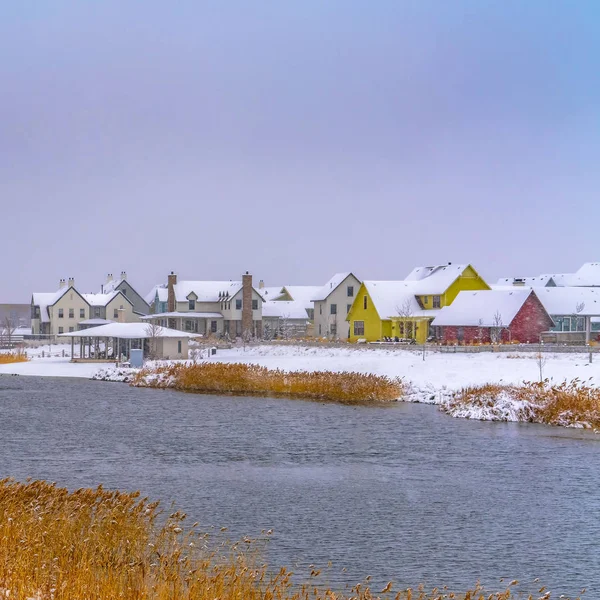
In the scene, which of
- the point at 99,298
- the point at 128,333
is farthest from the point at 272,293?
the point at 128,333

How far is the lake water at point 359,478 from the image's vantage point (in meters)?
17.6

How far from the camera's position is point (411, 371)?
54.1 m

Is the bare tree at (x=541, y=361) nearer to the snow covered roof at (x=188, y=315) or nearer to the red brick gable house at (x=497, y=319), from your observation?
the red brick gable house at (x=497, y=319)

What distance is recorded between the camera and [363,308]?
290 ft

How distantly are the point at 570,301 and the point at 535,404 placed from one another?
4533cm

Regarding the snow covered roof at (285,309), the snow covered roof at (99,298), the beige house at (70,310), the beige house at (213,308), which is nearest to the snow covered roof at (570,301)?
the beige house at (213,308)

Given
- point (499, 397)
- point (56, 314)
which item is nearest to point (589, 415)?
point (499, 397)

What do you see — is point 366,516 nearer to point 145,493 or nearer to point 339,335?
point 145,493

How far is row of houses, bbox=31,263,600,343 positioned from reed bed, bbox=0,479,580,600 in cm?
5898

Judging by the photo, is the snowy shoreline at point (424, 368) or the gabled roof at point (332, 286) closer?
the snowy shoreline at point (424, 368)

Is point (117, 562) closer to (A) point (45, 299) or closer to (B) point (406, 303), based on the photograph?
(B) point (406, 303)

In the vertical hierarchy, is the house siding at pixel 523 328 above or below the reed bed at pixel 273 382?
above

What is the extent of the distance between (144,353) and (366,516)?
190ft

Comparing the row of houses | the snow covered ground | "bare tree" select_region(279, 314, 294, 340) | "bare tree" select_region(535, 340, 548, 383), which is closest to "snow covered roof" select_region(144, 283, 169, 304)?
the row of houses
